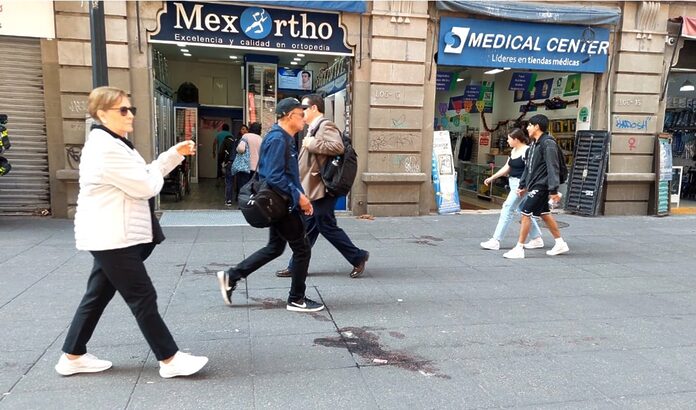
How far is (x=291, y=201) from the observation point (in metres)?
4.06

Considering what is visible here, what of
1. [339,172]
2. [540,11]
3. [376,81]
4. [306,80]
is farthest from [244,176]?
[540,11]

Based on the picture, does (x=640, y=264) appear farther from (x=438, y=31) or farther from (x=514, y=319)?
(x=438, y=31)

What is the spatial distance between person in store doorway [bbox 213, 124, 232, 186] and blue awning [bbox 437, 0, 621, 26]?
Answer: 21.3ft

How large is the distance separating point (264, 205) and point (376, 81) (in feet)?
19.2

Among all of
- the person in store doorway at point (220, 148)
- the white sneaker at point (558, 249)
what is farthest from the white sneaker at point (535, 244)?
the person in store doorway at point (220, 148)

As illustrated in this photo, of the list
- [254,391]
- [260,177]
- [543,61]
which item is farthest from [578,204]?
[254,391]

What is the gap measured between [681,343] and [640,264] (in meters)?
2.80

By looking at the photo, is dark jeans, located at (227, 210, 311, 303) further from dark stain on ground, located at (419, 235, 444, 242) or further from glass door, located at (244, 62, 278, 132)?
glass door, located at (244, 62, 278, 132)

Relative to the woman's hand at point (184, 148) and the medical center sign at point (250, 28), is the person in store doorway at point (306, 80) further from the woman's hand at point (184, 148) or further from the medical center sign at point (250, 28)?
the woman's hand at point (184, 148)

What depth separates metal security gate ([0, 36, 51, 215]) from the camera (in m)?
8.27

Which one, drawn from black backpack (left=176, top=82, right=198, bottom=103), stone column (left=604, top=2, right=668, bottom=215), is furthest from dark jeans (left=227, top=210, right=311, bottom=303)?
black backpack (left=176, top=82, right=198, bottom=103)

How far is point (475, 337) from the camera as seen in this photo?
3.96 m

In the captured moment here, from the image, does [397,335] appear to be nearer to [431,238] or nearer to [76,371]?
[76,371]

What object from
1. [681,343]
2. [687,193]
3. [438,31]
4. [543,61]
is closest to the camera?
[681,343]
